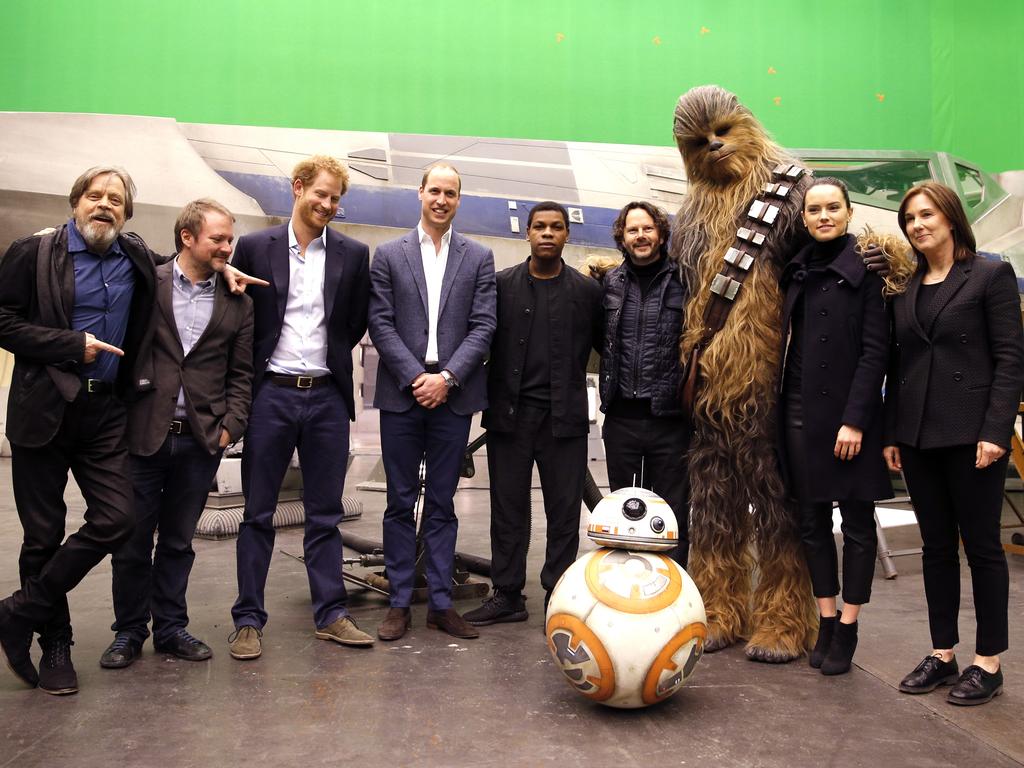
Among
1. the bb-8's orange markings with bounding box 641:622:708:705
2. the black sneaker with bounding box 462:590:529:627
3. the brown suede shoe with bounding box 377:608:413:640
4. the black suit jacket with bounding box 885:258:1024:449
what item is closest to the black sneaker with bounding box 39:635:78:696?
the brown suede shoe with bounding box 377:608:413:640

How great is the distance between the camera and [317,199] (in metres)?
3.17

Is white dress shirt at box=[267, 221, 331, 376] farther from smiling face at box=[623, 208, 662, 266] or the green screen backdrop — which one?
the green screen backdrop

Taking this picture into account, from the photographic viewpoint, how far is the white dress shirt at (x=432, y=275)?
3.35 meters

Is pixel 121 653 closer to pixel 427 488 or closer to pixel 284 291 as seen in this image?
pixel 427 488

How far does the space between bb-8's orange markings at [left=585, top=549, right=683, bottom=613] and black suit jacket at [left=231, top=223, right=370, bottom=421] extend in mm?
1154

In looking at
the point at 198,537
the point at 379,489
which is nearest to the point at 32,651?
the point at 198,537

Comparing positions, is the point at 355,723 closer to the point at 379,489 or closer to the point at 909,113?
the point at 379,489

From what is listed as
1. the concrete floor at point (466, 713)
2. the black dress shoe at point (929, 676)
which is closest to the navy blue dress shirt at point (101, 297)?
the concrete floor at point (466, 713)

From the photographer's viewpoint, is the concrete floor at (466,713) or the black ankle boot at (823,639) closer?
the concrete floor at (466,713)

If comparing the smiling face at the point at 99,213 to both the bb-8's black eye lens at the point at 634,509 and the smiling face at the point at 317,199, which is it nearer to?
the smiling face at the point at 317,199

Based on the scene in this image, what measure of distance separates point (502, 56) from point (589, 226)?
1.70m

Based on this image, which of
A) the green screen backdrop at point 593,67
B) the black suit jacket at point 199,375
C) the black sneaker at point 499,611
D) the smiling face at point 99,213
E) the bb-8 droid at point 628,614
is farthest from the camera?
the green screen backdrop at point 593,67

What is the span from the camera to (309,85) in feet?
23.4

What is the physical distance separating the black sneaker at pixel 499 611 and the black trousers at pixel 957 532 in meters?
1.50
